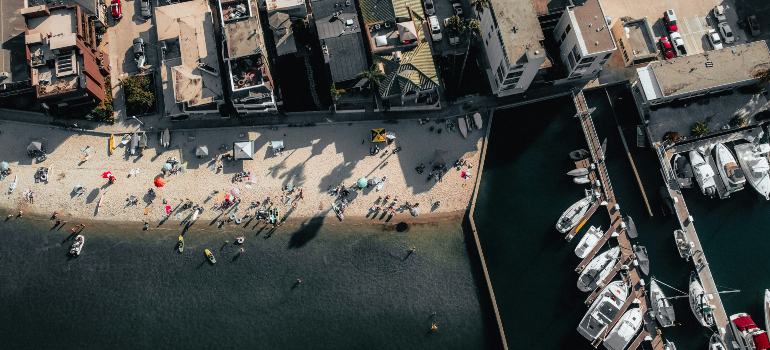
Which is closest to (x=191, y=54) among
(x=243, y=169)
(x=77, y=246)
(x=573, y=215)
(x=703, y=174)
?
(x=243, y=169)

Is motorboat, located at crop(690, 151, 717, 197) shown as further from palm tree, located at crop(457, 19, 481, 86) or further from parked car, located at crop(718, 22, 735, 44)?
palm tree, located at crop(457, 19, 481, 86)

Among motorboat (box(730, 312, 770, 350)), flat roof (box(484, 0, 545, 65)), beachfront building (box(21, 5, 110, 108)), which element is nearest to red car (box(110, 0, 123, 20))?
beachfront building (box(21, 5, 110, 108))

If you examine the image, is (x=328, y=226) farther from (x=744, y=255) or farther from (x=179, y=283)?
(x=744, y=255)

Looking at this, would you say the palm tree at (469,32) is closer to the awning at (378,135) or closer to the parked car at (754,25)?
the awning at (378,135)

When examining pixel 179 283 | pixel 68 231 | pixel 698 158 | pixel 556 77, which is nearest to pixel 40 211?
pixel 68 231

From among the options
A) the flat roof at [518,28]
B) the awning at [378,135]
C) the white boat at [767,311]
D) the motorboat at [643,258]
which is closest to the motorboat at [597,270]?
the motorboat at [643,258]

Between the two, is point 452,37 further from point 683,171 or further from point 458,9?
point 683,171
